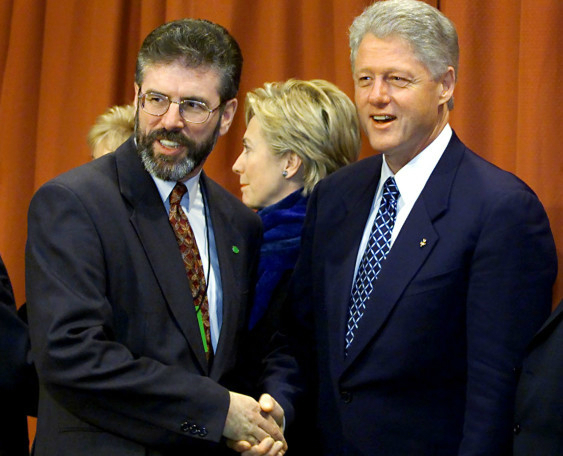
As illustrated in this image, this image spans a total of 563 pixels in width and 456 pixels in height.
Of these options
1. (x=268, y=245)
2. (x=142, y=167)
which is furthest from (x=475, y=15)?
(x=142, y=167)

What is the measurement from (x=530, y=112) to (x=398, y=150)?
0.55 m

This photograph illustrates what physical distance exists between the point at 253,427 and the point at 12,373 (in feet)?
1.95

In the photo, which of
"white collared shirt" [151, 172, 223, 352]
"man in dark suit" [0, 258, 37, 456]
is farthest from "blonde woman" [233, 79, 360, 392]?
"man in dark suit" [0, 258, 37, 456]

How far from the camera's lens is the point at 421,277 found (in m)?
2.05

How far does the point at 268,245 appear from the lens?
2.62 meters

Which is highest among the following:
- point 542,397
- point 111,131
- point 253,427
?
point 111,131

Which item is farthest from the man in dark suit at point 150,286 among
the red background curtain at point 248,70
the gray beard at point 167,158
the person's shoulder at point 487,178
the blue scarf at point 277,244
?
the red background curtain at point 248,70

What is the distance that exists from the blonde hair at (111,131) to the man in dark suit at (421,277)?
1098 mm

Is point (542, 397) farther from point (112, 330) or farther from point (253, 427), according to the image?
point (112, 330)

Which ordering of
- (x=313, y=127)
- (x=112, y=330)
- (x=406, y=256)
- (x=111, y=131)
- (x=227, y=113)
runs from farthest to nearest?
(x=111, y=131)
(x=313, y=127)
(x=227, y=113)
(x=406, y=256)
(x=112, y=330)

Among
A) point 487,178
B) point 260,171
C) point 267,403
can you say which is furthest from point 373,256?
point 260,171

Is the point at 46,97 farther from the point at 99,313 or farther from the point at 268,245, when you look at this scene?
the point at 99,313

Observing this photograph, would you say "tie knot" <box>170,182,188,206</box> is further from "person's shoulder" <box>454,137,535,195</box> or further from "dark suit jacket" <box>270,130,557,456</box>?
"person's shoulder" <box>454,137,535,195</box>

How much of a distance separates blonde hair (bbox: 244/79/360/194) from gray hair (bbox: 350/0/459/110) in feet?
1.85
